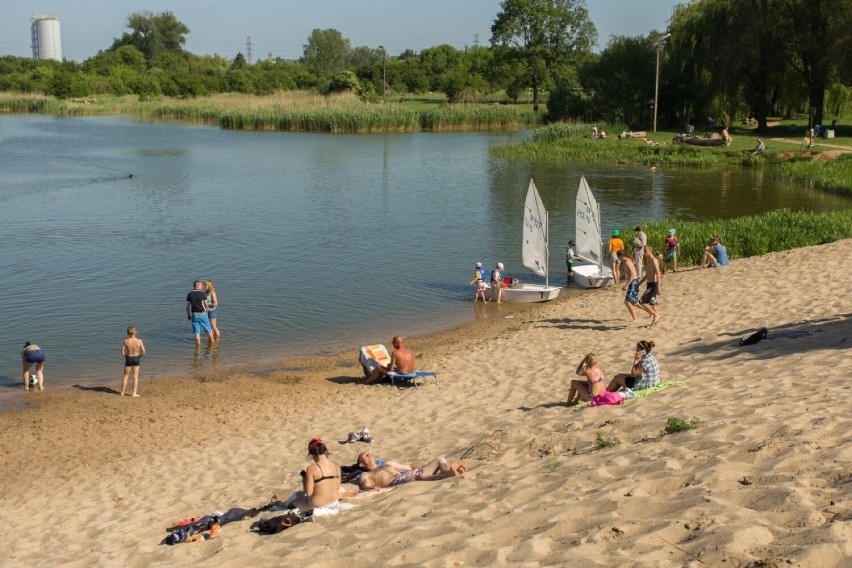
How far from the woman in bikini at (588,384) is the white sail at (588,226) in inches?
419

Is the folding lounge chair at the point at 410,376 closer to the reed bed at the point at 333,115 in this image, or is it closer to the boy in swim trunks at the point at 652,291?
the boy in swim trunks at the point at 652,291

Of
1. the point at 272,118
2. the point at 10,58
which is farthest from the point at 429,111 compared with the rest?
the point at 10,58

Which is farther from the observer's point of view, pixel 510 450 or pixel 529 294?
pixel 529 294

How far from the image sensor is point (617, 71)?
6506 centimetres

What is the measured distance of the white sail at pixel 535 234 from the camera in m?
22.4

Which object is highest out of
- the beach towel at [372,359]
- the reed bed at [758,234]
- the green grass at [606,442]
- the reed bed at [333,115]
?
the reed bed at [333,115]

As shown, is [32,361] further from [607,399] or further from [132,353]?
[607,399]

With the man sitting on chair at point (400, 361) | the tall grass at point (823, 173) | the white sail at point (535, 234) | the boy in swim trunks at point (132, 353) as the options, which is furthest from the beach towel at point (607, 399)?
the tall grass at point (823, 173)

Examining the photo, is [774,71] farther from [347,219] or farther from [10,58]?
[10,58]

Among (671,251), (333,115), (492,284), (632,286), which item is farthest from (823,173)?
(333,115)

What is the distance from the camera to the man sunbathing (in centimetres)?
949

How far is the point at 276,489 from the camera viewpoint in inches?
424

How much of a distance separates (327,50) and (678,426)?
505 feet

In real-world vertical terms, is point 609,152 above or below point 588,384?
above
